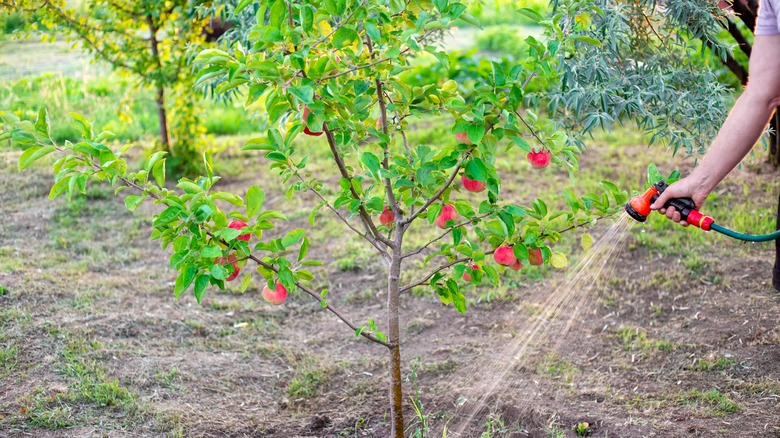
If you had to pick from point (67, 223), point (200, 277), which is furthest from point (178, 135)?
point (200, 277)

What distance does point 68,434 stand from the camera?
2754 mm

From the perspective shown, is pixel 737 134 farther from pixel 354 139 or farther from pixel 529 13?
pixel 354 139

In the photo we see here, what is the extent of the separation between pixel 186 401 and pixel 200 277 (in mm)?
1139

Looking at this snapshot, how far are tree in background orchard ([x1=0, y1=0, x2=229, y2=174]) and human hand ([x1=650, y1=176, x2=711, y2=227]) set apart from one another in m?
3.81

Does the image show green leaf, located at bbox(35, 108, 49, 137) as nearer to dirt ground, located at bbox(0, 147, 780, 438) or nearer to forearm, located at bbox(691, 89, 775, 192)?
dirt ground, located at bbox(0, 147, 780, 438)

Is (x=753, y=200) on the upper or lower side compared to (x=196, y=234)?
lower

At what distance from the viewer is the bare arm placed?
1.92 meters

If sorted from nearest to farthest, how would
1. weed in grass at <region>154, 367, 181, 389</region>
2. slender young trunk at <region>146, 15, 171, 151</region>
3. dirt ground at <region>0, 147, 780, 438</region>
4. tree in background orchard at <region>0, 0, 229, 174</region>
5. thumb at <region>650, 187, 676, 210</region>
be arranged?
thumb at <region>650, 187, 676, 210</region>, dirt ground at <region>0, 147, 780, 438</region>, weed in grass at <region>154, 367, 181, 389</region>, tree in background orchard at <region>0, 0, 229, 174</region>, slender young trunk at <region>146, 15, 171, 151</region>

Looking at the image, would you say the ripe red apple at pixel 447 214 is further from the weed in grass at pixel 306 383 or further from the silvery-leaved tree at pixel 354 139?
the weed in grass at pixel 306 383

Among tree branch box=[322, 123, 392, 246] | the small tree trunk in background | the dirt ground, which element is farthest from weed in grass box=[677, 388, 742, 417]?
the small tree trunk in background

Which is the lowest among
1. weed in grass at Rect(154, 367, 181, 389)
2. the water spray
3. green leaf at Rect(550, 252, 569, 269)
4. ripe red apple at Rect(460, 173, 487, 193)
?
weed in grass at Rect(154, 367, 181, 389)

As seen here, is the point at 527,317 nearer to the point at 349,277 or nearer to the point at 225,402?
the point at 349,277

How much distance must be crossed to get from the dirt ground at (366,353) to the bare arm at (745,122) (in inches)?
43.7

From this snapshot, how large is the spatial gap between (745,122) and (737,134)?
37mm
